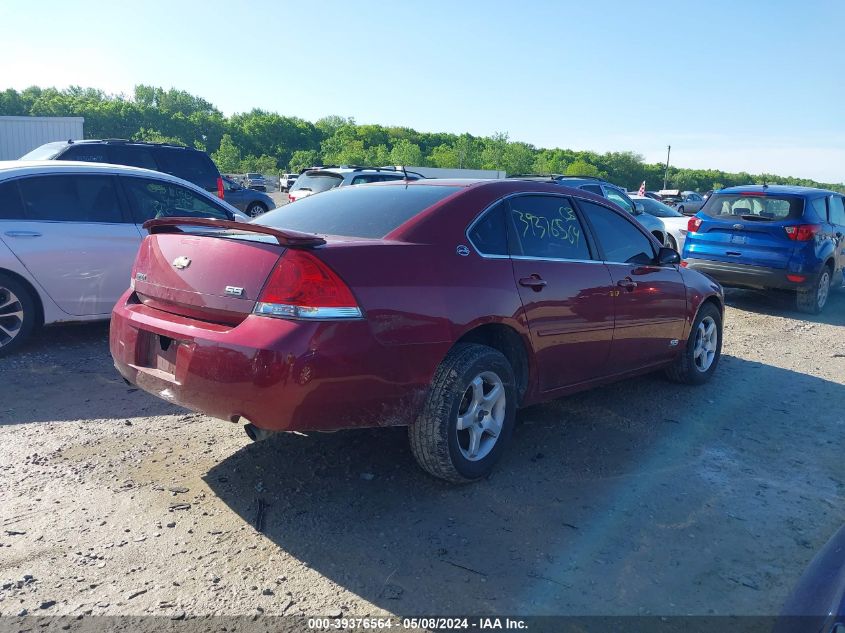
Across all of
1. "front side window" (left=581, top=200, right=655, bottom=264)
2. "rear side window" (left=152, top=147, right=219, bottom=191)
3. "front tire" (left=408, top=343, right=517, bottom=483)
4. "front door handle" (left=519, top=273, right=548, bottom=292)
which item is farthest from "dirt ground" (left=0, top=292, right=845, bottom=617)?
"rear side window" (left=152, top=147, right=219, bottom=191)

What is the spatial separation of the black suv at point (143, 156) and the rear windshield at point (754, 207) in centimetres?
864

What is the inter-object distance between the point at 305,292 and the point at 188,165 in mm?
10763

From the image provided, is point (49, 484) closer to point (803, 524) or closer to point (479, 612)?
point (479, 612)

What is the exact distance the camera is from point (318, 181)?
15.2m

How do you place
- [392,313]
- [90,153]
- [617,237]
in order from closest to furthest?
[392,313] → [617,237] → [90,153]

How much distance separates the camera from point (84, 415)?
14.6 feet

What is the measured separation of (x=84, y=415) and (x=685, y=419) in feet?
13.8

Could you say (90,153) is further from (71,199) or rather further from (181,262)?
(181,262)

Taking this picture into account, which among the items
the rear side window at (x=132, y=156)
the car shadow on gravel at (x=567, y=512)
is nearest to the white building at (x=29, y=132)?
the rear side window at (x=132, y=156)

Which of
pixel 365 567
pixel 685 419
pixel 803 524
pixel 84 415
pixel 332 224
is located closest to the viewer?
pixel 365 567

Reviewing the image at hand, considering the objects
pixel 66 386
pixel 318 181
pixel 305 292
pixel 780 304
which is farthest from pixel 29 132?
pixel 305 292

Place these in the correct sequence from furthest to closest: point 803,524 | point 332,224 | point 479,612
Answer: point 332,224
point 803,524
point 479,612

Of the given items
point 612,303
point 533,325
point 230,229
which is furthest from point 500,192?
point 230,229

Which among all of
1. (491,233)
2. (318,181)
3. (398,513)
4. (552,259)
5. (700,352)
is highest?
(318,181)
